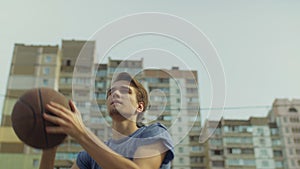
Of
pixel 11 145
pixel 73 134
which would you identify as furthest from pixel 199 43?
pixel 11 145

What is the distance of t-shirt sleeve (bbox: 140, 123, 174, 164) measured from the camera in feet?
7.35

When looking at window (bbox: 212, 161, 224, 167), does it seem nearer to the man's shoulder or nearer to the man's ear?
the man's ear

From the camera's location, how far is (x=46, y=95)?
6.25 feet

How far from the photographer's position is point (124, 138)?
246cm

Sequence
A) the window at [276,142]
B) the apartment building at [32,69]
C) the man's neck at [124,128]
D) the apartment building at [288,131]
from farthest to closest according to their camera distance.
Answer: the window at [276,142], the apartment building at [288,131], the apartment building at [32,69], the man's neck at [124,128]

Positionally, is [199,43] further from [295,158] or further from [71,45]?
[295,158]

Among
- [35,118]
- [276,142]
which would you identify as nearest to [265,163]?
[276,142]

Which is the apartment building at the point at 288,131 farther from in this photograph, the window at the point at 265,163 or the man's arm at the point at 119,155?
the man's arm at the point at 119,155

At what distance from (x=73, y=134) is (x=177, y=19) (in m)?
1.60

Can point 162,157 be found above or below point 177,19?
below

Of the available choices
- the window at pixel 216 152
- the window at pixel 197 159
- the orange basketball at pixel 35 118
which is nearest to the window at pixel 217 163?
the window at pixel 216 152

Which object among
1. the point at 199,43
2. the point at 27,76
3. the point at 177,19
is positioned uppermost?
the point at 27,76

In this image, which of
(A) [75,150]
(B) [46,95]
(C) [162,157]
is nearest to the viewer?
(B) [46,95]

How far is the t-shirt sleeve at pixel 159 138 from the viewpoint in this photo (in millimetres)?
2240
